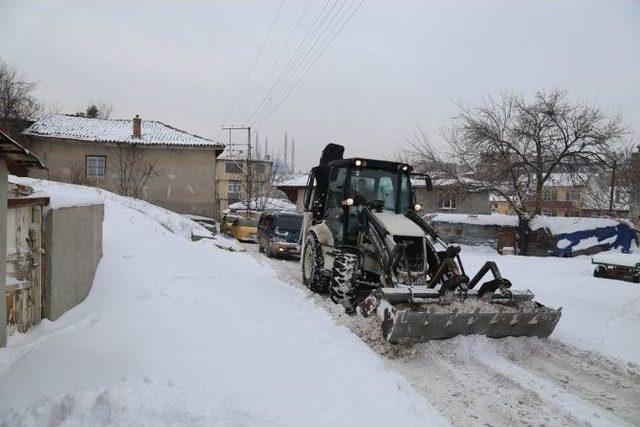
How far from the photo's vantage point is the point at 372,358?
19.1 feet

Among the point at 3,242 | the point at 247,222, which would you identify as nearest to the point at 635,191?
the point at 247,222

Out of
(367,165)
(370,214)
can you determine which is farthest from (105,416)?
(367,165)

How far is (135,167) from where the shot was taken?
29750mm

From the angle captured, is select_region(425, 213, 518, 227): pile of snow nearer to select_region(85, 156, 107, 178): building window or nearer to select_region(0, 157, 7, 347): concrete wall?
select_region(85, 156, 107, 178): building window

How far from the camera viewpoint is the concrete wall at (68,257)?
5.91 metres

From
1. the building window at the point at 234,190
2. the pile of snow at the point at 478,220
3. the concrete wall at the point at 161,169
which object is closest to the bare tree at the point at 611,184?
the pile of snow at the point at 478,220

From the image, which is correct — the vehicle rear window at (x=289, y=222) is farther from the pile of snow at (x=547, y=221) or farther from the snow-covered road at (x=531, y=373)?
the pile of snow at (x=547, y=221)

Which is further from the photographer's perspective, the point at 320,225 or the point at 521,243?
the point at 521,243

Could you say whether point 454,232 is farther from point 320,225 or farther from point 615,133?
point 320,225

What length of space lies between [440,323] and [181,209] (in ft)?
86.7

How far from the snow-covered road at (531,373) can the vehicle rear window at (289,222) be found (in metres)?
8.45

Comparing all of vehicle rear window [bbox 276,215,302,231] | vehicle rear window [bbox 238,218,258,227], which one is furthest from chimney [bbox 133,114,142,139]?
vehicle rear window [bbox 276,215,302,231]

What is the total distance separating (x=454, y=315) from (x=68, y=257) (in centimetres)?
499

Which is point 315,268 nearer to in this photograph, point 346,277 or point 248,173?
point 346,277
